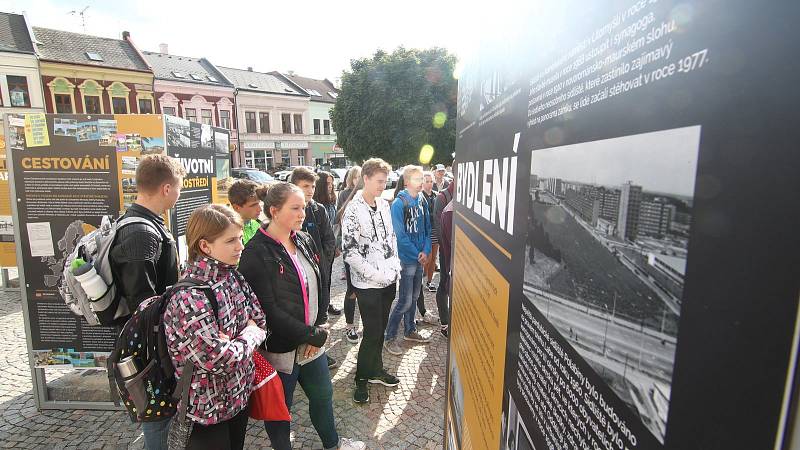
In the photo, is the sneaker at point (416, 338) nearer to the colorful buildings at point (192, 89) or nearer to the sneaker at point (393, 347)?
the sneaker at point (393, 347)

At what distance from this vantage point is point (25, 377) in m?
4.12

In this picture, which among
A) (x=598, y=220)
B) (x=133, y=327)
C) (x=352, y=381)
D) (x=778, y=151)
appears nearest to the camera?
(x=778, y=151)

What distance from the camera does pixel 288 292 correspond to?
2.49 metres

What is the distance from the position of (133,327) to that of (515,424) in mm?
1799

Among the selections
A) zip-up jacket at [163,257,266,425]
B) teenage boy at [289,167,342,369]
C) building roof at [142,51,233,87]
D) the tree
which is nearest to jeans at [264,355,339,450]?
zip-up jacket at [163,257,266,425]

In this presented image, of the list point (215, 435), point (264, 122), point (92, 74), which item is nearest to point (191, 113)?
point (264, 122)

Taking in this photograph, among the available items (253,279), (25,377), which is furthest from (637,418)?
(25,377)

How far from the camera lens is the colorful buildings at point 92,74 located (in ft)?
87.2

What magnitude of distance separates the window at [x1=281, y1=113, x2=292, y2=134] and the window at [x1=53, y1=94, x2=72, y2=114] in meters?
16.6

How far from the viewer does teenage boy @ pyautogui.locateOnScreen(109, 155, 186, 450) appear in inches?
88.5

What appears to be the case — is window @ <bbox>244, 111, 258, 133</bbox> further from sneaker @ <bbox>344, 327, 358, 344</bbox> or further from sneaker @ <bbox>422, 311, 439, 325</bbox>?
sneaker @ <bbox>344, 327, 358, 344</bbox>

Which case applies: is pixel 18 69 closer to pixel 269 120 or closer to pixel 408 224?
pixel 269 120

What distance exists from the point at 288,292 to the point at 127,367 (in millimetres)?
870

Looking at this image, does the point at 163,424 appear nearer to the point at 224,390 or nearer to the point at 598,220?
the point at 224,390
